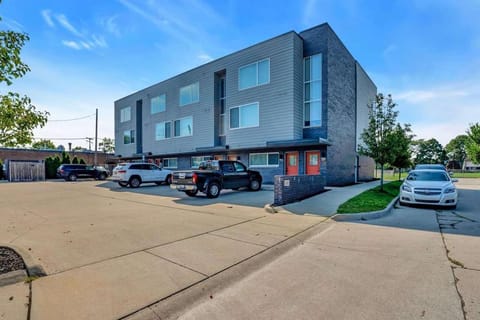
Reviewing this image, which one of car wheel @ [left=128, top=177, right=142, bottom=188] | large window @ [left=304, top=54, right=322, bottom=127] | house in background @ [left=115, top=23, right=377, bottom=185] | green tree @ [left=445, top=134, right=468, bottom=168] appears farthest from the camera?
green tree @ [left=445, top=134, right=468, bottom=168]

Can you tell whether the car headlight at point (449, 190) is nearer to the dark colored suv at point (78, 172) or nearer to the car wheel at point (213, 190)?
the car wheel at point (213, 190)

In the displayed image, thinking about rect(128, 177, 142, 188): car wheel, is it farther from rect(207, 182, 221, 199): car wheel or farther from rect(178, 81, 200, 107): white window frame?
rect(178, 81, 200, 107): white window frame

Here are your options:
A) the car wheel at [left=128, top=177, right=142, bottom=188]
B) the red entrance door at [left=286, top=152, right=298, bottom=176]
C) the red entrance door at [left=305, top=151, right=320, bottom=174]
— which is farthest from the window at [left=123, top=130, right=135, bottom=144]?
the red entrance door at [left=305, top=151, right=320, bottom=174]

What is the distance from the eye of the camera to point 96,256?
440 cm

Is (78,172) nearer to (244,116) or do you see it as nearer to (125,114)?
(125,114)

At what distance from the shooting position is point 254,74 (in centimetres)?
1912

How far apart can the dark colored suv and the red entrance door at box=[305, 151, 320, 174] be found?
78.1 feet

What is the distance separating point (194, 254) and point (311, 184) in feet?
28.0

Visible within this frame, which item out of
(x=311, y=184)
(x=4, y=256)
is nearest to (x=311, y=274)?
(x=4, y=256)

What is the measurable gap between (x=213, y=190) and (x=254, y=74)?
10.9 m

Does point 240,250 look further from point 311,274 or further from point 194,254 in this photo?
point 311,274

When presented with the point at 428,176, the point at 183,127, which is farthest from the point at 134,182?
the point at 428,176

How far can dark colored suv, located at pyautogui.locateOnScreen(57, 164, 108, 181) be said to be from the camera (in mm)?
27234

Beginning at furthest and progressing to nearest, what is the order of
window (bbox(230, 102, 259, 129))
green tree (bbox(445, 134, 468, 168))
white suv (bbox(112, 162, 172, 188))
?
green tree (bbox(445, 134, 468, 168)) → window (bbox(230, 102, 259, 129)) → white suv (bbox(112, 162, 172, 188))
